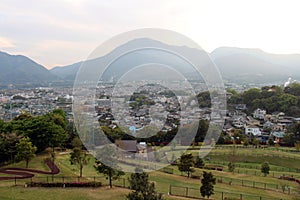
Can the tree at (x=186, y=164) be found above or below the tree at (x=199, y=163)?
above

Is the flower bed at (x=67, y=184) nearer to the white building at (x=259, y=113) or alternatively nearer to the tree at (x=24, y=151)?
the tree at (x=24, y=151)

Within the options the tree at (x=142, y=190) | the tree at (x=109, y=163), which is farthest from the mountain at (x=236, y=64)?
the tree at (x=142, y=190)

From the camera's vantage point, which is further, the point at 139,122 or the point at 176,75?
the point at 139,122

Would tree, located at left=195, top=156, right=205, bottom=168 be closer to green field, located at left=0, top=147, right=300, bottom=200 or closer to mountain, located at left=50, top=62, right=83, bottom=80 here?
green field, located at left=0, top=147, right=300, bottom=200

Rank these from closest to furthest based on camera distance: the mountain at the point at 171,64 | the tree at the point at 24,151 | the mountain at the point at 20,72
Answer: the mountain at the point at 171,64
the tree at the point at 24,151
the mountain at the point at 20,72

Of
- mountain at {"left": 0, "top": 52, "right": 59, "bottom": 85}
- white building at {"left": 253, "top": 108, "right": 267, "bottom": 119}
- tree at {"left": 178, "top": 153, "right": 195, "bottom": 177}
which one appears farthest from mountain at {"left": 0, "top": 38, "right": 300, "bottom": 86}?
white building at {"left": 253, "top": 108, "right": 267, "bottom": 119}

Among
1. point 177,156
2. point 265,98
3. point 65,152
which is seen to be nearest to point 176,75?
point 177,156

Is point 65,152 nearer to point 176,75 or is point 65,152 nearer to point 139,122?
point 139,122
